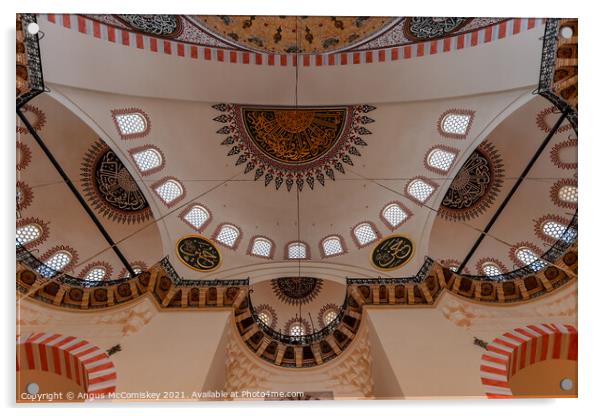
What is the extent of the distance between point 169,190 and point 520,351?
420cm

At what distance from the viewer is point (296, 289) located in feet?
16.4

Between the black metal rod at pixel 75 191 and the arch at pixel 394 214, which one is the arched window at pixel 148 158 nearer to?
the black metal rod at pixel 75 191

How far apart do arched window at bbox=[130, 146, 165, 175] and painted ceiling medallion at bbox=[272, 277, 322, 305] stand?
1.92 m

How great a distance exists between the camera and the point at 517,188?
490 cm

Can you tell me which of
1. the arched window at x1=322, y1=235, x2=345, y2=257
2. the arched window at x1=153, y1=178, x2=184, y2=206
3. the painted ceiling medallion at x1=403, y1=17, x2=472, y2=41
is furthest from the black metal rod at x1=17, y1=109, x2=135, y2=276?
the painted ceiling medallion at x1=403, y1=17, x2=472, y2=41

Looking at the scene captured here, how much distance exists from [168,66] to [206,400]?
352 cm

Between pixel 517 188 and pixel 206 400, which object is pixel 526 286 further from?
pixel 206 400

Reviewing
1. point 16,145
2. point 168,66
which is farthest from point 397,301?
point 16,145

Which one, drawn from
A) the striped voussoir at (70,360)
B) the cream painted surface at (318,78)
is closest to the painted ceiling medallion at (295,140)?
the cream painted surface at (318,78)

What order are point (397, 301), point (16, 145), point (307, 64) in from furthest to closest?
point (397, 301), point (307, 64), point (16, 145)

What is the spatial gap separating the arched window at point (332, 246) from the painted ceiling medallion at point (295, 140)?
2.19 feet

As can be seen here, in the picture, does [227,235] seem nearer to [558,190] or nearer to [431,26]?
[431,26]

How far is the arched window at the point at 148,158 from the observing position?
4750 millimetres

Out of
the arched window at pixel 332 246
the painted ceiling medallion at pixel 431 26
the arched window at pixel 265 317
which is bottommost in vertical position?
the arched window at pixel 265 317
